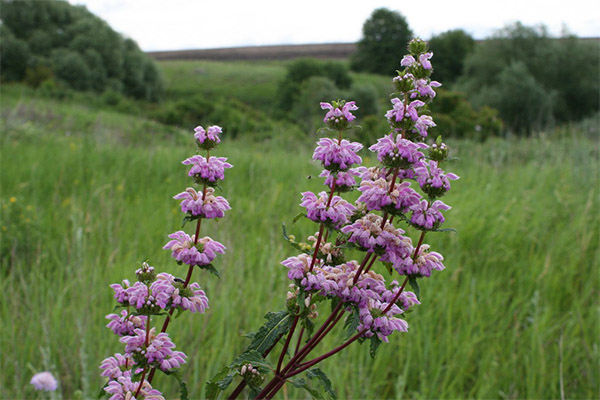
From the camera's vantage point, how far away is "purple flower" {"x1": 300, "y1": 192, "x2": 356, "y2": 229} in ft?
2.84

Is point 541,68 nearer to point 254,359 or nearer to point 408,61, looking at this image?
point 408,61

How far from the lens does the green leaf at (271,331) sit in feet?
2.95

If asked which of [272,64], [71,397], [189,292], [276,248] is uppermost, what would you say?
[272,64]

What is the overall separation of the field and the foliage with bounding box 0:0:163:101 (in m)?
39.7

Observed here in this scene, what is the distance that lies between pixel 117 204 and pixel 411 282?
3.48 m

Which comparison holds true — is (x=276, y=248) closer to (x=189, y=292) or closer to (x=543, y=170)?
(x=189, y=292)

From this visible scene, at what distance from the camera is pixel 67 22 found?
46094mm

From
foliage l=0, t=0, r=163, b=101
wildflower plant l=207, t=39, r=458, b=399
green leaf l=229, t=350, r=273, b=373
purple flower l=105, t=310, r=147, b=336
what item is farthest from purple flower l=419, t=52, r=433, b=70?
foliage l=0, t=0, r=163, b=101

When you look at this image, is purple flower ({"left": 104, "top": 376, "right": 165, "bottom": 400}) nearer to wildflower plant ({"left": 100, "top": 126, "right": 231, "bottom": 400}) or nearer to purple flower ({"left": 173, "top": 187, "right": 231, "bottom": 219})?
wildflower plant ({"left": 100, "top": 126, "right": 231, "bottom": 400})

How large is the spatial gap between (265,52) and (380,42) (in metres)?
17.5

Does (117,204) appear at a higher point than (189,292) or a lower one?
lower

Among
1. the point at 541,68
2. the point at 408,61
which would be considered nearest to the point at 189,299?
the point at 408,61

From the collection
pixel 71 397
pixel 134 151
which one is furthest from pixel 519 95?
pixel 71 397

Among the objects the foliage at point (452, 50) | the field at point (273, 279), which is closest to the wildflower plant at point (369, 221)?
the field at point (273, 279)
